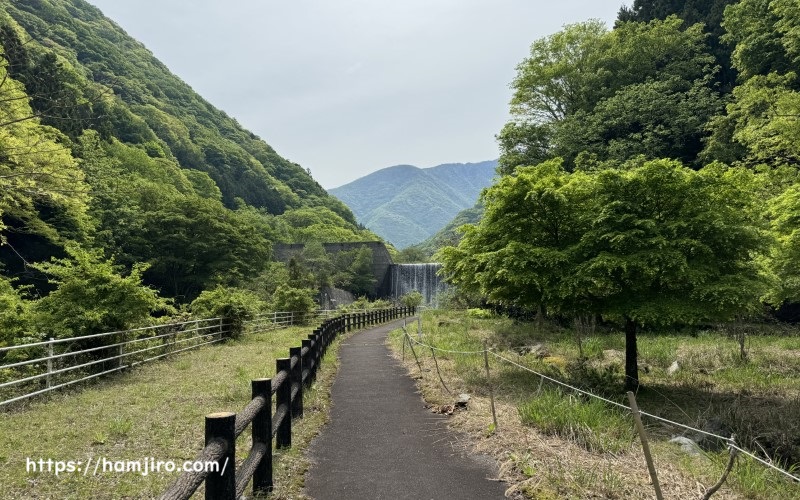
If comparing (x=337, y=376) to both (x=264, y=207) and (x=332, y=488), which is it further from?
(x=264, y=207)

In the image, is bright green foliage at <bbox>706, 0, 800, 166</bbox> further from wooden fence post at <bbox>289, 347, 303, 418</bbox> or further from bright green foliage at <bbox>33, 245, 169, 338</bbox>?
bright green foliage at <bbox>33, 245, 169, 338</bbox>

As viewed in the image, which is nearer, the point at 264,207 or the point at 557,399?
the point at 557,399

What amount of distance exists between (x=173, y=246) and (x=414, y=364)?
33.3 m

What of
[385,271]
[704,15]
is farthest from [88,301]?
[385,271]

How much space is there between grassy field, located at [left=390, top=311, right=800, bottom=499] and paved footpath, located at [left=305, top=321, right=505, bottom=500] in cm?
35

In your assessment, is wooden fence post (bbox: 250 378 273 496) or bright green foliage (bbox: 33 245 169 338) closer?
wooden fence post (bbox: 250 378 273 496)

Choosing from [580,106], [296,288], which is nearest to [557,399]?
[296,288]

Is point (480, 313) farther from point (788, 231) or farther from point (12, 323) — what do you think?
point (12, 323)

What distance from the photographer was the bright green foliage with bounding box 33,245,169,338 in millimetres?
11352

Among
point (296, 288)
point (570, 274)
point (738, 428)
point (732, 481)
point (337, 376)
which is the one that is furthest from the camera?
Result: point (296, 288)

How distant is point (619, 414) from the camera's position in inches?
283

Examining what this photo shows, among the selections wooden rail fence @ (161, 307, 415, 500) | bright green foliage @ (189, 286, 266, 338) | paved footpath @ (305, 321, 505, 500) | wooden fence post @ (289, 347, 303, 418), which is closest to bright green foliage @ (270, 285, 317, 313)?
bright green foliage @ (189, 286, 266, 338)

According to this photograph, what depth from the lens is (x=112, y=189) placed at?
41.7 m

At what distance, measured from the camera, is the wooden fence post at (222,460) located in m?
2.96
